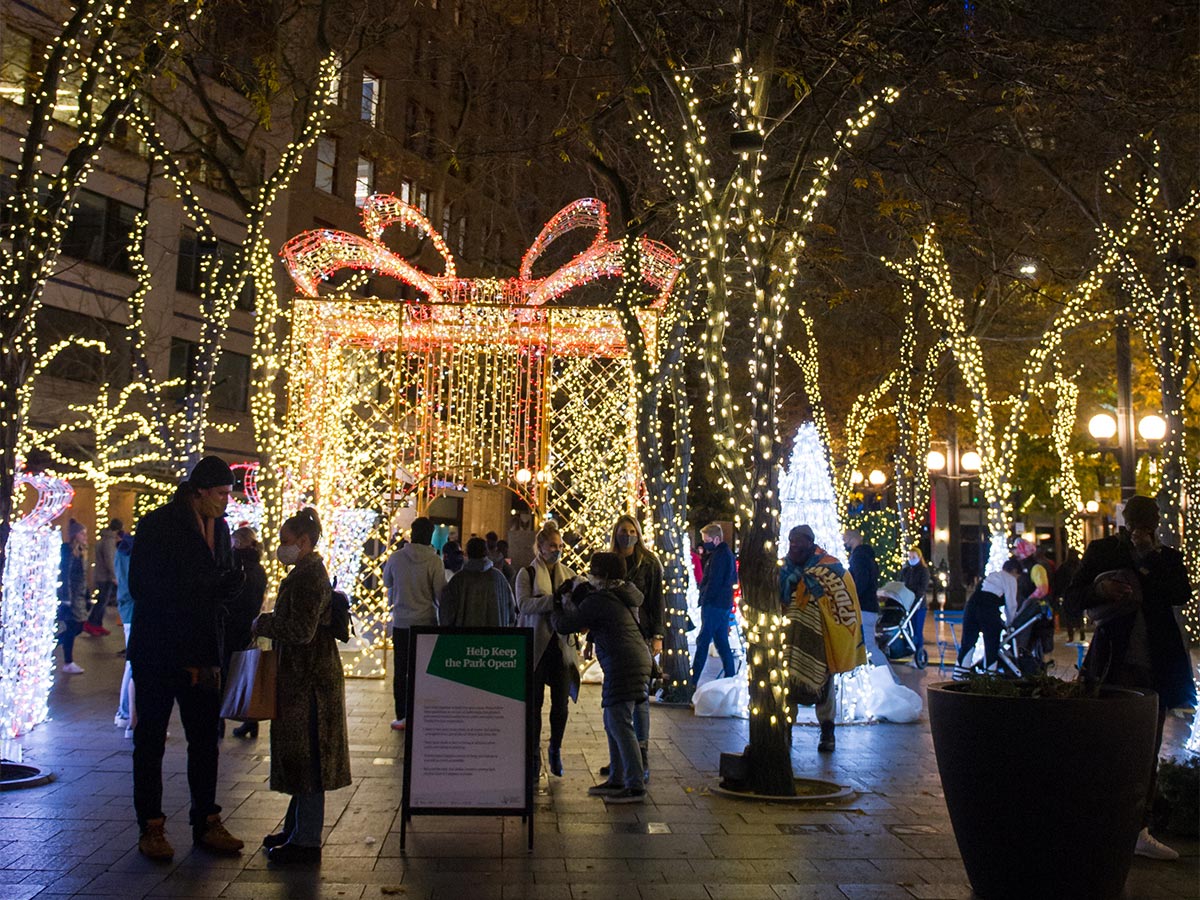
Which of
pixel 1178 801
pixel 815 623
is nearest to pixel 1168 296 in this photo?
pixel 815 623

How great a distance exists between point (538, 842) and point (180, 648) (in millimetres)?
2370

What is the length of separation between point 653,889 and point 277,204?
3439 centimetres

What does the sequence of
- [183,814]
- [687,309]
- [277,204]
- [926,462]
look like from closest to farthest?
[183,814] < [687,309] < [926,462] < [277,204]

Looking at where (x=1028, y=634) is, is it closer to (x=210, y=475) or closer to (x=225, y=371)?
(x=210, y=475)

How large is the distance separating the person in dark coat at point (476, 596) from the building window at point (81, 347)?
73.3 feet

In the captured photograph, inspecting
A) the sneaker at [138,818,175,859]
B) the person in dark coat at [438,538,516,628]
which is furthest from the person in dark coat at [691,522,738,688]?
the sneaker at [138,818,175,859]

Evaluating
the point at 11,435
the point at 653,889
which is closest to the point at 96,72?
the point at 11,435

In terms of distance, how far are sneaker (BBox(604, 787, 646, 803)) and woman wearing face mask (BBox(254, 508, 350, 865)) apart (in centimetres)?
236

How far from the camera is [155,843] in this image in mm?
6973

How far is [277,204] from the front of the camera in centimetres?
3822

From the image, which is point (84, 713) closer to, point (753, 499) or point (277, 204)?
point (753, 499)

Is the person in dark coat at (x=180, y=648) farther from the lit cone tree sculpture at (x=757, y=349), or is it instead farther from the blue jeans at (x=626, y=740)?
the lit cone tree sculpture at (x=757, y=349)

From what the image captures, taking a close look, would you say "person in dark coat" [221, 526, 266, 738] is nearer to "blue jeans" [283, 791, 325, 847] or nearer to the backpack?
the backpack

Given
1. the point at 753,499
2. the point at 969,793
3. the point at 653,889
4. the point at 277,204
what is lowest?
the point at 653,889
